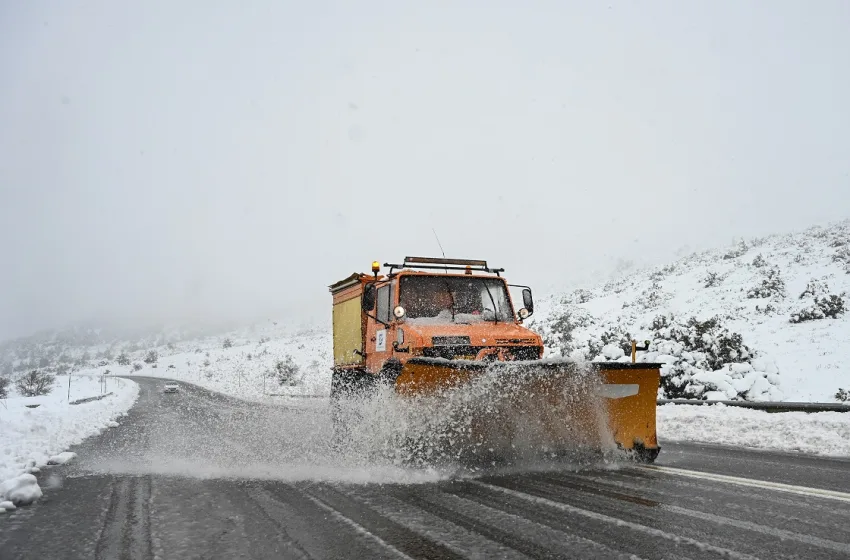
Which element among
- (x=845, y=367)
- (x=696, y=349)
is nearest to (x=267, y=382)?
(x=696, y=349)

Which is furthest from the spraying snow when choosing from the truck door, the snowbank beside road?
the snowbank beside road

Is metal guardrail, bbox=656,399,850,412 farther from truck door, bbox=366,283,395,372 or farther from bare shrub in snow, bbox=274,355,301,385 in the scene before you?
bare shrub in snow, bbox=274,355,301,385

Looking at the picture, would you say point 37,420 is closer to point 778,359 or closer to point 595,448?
point 595,448

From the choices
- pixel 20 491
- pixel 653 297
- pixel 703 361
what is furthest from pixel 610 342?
pixel 20 491

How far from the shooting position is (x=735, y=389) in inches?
519

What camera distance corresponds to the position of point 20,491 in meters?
4.93

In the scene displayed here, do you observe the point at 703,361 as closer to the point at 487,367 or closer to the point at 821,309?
the point at 821,309

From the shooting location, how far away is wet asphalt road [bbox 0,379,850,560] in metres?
3.27

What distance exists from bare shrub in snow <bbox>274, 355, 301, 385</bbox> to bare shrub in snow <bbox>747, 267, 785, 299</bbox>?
2201cm

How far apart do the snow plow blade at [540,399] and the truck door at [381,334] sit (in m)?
1.84

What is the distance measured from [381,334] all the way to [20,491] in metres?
4.17

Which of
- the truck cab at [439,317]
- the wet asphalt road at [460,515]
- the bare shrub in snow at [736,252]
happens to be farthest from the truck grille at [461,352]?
the bare shrub in snow at [736,252]

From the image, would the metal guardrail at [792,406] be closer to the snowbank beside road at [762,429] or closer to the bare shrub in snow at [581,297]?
the snowbank beside road at [762,429]

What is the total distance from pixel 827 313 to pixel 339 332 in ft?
54.5
